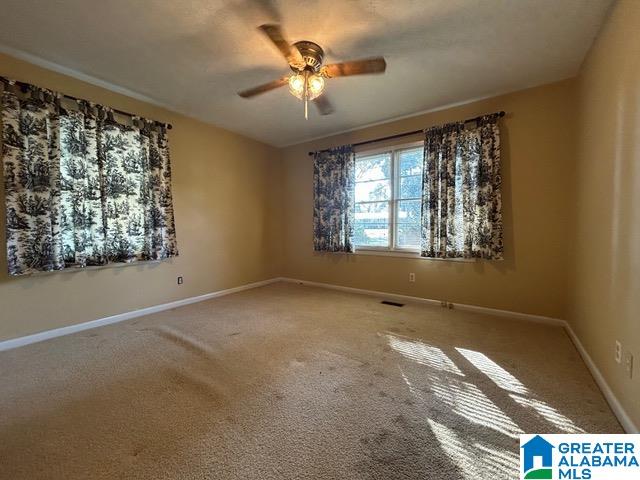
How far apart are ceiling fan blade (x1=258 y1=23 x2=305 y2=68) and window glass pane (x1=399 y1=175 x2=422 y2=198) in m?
2.23

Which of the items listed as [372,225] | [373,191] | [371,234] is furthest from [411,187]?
[371,234]

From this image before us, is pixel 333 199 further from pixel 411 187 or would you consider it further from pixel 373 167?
pixel 411 187

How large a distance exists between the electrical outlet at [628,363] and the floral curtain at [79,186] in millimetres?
4128

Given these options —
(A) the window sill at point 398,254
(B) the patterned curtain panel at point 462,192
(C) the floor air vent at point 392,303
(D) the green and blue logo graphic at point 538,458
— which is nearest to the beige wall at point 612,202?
(D) the green and blue logo graphic at point 538,458

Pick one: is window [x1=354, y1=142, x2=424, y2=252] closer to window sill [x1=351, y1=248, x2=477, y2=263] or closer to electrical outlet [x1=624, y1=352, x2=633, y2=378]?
window sill [x1=351, y1=248, x2=477, y2=263]

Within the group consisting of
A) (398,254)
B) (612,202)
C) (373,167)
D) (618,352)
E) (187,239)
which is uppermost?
(373,167)

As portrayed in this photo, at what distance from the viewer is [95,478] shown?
115 cm

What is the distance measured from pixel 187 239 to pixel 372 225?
8.89ft

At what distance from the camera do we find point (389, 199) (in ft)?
13.1

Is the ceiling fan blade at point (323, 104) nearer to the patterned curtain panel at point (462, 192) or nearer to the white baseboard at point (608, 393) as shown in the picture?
the patterned curtain panel at point (462, 192)

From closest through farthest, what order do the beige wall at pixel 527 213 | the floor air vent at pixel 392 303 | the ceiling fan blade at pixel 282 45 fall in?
A: the ceiling fan blade at pixel 282 45 < the beige wall at pixel 527 213 < the floor air vent at pixel 392 303

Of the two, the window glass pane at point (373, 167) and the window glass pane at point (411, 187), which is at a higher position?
the window glass pane at point (373, 167)

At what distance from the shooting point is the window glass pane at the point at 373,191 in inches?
158

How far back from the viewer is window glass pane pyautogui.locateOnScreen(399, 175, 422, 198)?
3.74 m
